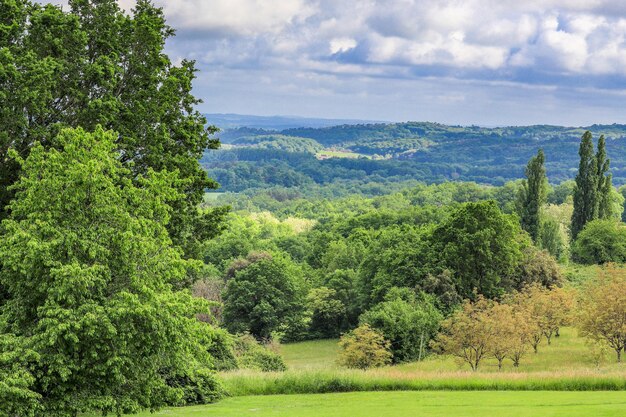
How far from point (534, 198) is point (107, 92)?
2838 inches

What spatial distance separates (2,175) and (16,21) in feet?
16.0

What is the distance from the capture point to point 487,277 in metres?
65.0

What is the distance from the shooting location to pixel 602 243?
84625 mm

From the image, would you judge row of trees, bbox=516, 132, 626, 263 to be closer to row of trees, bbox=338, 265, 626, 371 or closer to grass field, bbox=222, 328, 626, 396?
Answer: row of trees, bbox=338, 265, 626, 371

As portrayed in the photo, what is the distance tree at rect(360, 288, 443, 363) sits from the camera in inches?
2261

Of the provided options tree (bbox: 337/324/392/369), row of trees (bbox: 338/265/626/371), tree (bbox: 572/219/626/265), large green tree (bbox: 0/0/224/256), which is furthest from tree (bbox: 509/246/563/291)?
large green tree (bbox: 0/0/224/256)

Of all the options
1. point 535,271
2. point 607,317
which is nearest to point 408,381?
point 607,317

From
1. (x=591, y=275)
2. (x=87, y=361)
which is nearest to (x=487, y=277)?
(x=591, y=275)

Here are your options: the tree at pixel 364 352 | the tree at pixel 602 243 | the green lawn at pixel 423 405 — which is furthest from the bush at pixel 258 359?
the tree at pixel 602 243

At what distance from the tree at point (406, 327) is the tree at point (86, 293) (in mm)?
40722

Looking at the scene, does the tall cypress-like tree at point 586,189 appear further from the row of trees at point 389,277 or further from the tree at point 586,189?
the row of trees at point 389,277

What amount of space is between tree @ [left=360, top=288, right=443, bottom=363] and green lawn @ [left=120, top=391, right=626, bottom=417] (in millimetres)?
30112

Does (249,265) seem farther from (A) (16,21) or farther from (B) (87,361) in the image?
(B) (87,361)

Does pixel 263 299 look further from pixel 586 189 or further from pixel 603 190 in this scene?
pixel 603 190
